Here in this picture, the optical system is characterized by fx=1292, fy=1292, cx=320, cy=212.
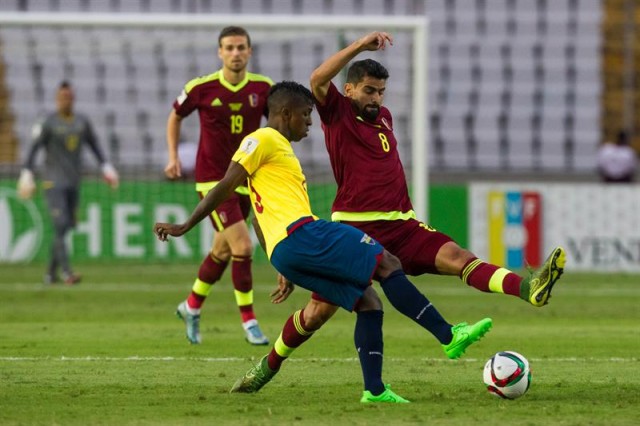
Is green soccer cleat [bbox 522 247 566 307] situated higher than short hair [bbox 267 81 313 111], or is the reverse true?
short hair [bbox 267 81 313 111]

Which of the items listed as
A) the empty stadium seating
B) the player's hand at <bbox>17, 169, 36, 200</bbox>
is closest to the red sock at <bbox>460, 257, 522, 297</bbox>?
the player's hand at <bbox>17, 169, 36, 200</bbox>

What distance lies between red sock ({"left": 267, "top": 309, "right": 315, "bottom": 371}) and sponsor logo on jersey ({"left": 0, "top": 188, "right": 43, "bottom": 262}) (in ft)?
38.7

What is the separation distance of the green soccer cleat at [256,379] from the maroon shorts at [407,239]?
1.02m

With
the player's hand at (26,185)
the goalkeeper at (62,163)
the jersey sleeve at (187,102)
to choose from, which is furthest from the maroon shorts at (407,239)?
the goalkeeper at (62,163)

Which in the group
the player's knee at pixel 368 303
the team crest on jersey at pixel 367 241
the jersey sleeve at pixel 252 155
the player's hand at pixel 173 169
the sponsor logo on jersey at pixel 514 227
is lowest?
the sponsor logo on jersey at pixel 514 227

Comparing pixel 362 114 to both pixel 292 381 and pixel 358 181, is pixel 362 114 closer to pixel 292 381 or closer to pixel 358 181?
pixel 358 181

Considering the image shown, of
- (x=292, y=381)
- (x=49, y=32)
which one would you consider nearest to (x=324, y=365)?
(x=292, y=381)

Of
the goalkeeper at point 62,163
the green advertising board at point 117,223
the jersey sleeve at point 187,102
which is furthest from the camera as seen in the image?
the green advertising board at point 117,223

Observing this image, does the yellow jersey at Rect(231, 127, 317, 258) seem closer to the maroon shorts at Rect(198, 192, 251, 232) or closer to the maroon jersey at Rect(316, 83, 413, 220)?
the maroon jersey at Rect(316, 83, 413, 220)

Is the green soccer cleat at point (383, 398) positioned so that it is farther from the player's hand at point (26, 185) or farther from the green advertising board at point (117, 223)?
the green advertising board at point (117, 223)

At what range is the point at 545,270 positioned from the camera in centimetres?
678

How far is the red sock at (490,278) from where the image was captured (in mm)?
7055

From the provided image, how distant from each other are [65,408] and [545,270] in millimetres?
2572

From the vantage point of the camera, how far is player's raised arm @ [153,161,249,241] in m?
6.48
